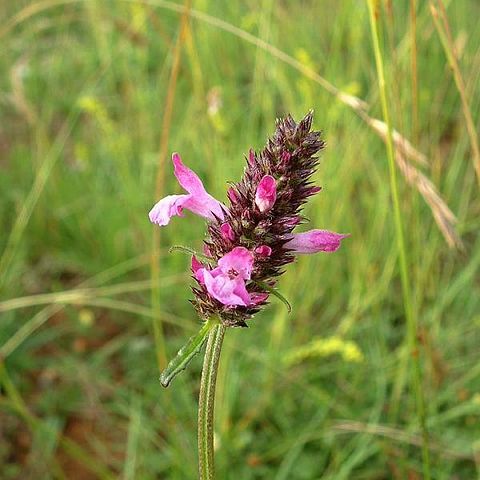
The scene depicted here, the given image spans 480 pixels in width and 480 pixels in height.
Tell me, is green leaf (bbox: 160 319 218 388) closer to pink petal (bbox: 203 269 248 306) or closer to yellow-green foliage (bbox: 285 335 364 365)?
pink petal (bbox: 203 269 248 306)

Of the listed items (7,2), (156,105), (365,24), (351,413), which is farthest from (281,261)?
(7,2)

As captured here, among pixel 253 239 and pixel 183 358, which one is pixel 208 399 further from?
pixel 253 239

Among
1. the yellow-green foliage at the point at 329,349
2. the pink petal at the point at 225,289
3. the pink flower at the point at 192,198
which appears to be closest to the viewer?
the pink petal at the point at 225,289

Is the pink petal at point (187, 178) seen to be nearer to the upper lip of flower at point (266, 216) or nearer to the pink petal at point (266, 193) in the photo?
the upper lip of flower at point (266, 216)

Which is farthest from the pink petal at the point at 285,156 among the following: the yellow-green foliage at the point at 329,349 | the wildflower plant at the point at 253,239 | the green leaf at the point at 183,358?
the yellow-green foliage at the point at 329,349

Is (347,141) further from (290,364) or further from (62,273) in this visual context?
(62,273)

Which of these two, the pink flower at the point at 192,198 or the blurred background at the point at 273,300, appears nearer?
the pink flower at the point at 192,198
